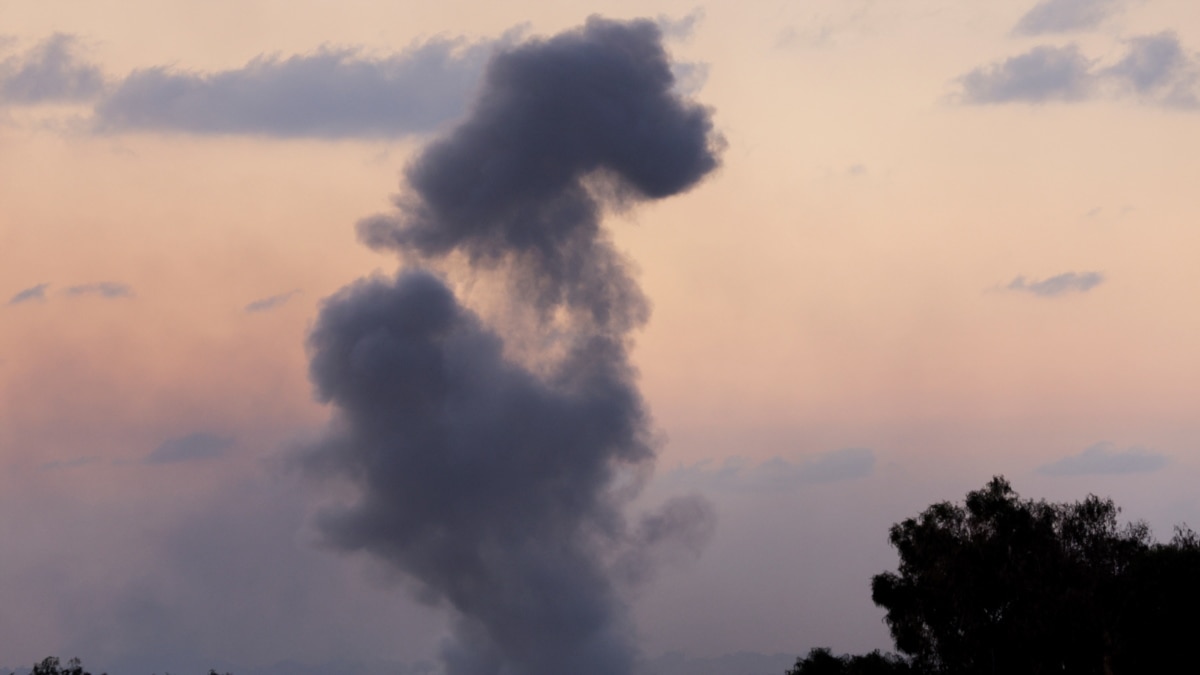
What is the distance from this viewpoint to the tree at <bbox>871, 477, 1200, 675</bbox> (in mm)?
87000

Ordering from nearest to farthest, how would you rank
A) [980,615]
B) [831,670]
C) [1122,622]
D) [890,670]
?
[1122,622] → [980,615] → [890,670] → [831,670]

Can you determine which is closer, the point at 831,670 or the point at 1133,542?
the point at 1133,542

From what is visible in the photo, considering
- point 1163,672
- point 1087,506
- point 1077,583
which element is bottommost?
point 1163,672

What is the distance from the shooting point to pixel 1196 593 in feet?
285

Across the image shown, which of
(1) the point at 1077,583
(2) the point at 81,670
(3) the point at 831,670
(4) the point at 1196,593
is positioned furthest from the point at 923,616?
(2) the point at 81,670

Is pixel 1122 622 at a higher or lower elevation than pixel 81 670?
lower

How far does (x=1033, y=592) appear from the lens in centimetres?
8981

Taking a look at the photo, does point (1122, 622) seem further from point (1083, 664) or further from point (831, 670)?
point (831, 670)

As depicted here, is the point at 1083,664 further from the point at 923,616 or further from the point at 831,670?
the point at 831,670

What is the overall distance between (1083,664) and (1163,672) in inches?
186

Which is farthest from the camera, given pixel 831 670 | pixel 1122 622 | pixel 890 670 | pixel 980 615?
pixel 831 670

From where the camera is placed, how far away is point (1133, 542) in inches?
3716

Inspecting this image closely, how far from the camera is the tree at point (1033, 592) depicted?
87.0m

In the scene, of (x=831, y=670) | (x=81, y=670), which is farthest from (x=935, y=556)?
(x=81, y=670)
